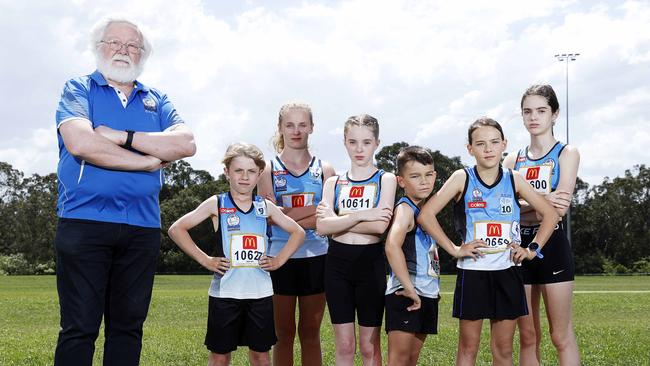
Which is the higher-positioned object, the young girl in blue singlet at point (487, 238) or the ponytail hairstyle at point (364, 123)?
the ponytail hairstyle at point (364, 123)

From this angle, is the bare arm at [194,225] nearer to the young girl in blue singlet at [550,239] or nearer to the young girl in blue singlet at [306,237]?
the young girl in blue singlet at [306,237]

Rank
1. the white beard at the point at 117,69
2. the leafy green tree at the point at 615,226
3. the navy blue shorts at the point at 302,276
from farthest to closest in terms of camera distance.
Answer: the leafy green tree at the point at 615,226
the navy blue shorts at the point at 302,276
the white beard at the point at 117,69

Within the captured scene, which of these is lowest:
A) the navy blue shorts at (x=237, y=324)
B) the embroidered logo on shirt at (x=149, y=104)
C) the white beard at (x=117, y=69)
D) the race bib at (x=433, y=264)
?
the navy blue shorts at (x=237, y=324)

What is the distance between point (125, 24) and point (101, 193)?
1.04m

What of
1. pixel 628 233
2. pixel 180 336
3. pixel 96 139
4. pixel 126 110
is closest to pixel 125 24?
pixel 126 110

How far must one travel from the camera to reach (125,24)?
14.0 ft

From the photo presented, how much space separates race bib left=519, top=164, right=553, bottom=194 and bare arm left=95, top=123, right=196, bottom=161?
8.20 feet

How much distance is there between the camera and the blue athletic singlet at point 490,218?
481cm

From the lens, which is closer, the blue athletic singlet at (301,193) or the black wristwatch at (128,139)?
the black wristwatch at (128,139)

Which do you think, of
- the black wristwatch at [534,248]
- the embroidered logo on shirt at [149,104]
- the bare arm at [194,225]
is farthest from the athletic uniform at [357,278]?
the embroidered logo on shirt at [149,104]

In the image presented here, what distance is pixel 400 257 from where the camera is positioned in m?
4.80

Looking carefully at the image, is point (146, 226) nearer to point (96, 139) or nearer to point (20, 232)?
point (96, 139)

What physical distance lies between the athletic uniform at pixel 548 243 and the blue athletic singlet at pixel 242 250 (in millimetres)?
1915

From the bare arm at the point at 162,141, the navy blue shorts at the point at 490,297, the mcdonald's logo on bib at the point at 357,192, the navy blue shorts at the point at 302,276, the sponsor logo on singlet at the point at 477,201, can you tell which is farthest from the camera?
the navy blue shorts at the point at 302,276
